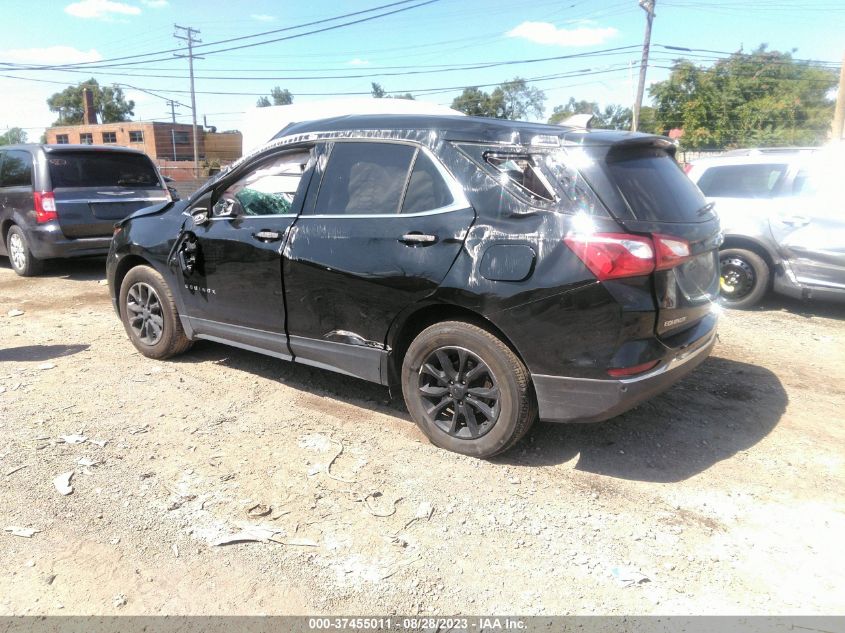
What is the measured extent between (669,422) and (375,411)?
1.94 m

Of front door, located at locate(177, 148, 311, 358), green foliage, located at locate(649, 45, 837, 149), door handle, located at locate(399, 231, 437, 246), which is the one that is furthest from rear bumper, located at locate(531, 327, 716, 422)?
green foliage, located at locate(649, 45, 837, 149)

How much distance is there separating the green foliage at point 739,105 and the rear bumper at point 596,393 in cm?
4726

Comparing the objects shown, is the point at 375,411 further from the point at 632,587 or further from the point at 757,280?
the point at 757,280

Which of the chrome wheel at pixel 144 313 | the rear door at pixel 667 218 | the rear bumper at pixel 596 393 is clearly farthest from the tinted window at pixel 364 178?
the chrome wheel at pixel 144 313

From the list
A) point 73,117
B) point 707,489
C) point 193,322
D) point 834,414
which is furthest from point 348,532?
point 73,117

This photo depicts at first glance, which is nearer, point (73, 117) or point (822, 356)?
point (822, 356)

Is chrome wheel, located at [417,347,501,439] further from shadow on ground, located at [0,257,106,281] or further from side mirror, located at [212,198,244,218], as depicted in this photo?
shadow on ground, located at [0,257,106,281]

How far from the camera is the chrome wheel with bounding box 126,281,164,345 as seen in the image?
205 inches

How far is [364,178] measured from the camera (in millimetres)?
3908

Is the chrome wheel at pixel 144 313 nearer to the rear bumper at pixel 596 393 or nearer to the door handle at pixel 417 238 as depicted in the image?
the door handle at pixel 417 238

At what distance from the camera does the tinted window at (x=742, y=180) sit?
7.16 metres

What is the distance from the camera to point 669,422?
13.6 ft

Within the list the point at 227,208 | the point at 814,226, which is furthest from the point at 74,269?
the point at 814,226

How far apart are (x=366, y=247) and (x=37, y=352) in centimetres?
368
